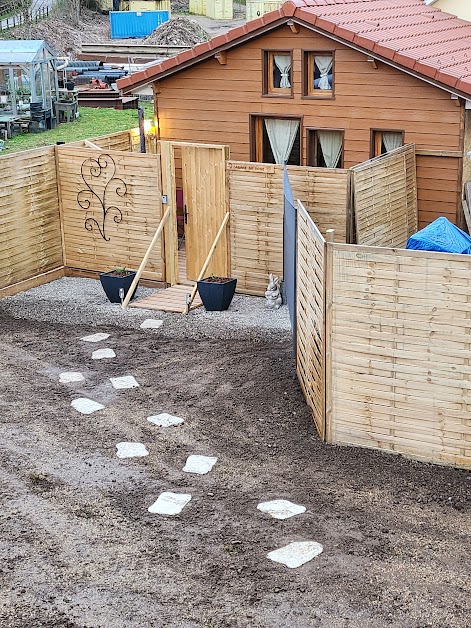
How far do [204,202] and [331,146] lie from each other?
9.15 feet

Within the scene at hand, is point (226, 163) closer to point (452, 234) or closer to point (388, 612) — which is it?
point (452, 234)

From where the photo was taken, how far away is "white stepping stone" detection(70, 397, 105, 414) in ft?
35.7

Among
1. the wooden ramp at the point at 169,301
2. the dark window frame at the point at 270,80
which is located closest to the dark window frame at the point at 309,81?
the dark window frame at the point at 270,80

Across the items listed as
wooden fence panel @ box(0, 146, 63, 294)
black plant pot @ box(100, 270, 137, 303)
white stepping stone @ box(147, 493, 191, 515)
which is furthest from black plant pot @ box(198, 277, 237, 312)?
white stepping stone @ box(147, 493, 191, 515)

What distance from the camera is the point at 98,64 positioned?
42.2 metres

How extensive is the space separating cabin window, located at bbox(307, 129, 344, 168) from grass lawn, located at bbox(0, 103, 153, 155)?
480 inches

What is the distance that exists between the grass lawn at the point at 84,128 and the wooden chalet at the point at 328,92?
35.3ft

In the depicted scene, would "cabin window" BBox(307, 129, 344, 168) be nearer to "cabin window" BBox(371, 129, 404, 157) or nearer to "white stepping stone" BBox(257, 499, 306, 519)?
"cabin window" BBox(371, 129, 404, 157)

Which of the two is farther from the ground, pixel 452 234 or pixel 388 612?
pixel 452 234

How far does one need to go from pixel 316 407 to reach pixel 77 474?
255 cm

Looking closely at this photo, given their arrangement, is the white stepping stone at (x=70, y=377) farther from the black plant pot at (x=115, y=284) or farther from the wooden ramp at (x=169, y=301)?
the black plant pot at (x=115, y=284)

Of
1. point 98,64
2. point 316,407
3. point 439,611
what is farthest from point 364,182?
point 98,64

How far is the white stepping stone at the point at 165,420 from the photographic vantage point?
10492mm

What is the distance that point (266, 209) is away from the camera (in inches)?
560
